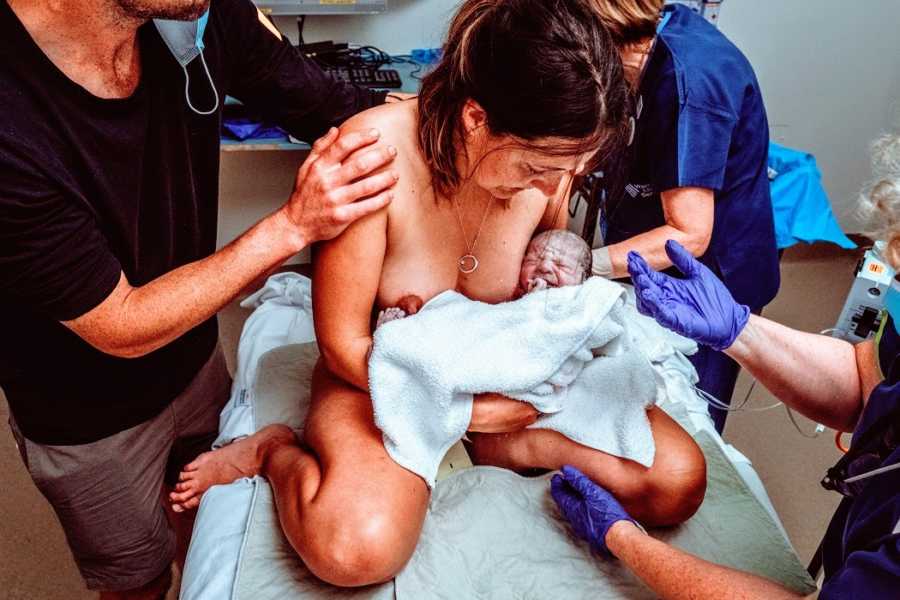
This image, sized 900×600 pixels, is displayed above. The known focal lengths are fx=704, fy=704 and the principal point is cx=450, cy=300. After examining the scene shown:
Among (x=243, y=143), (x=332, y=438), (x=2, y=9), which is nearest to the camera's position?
(x=2, y=9)

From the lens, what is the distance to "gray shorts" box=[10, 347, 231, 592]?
1.28 m

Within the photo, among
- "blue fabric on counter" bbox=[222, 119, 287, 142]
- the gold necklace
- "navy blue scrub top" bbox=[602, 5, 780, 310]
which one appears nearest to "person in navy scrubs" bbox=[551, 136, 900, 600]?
the gold necklace

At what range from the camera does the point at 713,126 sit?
5.30ft

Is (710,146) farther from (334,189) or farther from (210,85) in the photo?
(210,85)

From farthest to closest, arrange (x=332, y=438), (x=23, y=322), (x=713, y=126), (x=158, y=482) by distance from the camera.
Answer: (x=713, y=126) < (x=158, y=482) < (x=332, y=438) < (x=23, y=322)

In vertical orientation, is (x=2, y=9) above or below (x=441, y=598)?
above

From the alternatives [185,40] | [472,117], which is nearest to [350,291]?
[472,117]

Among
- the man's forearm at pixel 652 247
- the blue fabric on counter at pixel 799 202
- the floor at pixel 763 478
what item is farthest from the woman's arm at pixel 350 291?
the blue fabric on counter at pixel 799 202

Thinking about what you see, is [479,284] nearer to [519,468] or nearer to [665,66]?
[519,468]

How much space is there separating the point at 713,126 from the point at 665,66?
18cm

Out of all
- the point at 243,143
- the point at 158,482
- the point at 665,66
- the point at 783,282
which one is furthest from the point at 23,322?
the point at 783,282

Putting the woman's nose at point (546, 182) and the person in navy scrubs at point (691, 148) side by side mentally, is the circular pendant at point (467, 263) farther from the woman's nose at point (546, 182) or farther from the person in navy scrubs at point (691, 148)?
the person in navy scrubs at point (691, 148)

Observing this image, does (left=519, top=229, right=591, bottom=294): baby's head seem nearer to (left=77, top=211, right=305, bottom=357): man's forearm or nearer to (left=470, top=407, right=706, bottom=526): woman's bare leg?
(left=470, top=407, right=706, bottom=526): woman's bare leg

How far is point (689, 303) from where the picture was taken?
1271 mm
